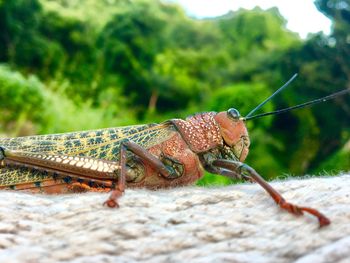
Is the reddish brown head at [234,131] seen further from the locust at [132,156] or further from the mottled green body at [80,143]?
the mottled green body at [80,143]

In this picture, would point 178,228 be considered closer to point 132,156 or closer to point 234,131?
point 132,156

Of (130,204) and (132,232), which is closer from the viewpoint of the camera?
(132,232)

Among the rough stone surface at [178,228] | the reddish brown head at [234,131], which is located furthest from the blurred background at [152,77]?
the rough stone surface at [178,228]

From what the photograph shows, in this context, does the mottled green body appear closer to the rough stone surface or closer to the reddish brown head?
the reddish brown head

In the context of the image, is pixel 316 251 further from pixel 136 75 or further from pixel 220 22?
pixel 220 22

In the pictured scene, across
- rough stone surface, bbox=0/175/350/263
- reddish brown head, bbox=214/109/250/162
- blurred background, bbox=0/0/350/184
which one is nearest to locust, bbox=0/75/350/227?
reddish brown head, bbox=214/109/250/162

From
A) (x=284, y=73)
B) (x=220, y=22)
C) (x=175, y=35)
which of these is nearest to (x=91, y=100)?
(x=284, y=73)

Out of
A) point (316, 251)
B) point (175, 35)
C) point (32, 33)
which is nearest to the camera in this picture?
point (316, 251)
